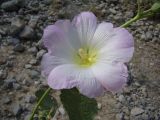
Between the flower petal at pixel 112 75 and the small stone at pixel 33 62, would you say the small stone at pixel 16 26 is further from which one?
the flower petal at pixel 112 75

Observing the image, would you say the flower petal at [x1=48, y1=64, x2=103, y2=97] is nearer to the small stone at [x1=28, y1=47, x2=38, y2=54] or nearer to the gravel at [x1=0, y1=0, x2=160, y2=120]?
the gravel at [x1=0, y1=0, x2=160, y2=120]

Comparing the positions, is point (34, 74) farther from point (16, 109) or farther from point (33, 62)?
point (16, 109)

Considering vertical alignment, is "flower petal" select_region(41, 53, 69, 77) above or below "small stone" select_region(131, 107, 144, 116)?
above

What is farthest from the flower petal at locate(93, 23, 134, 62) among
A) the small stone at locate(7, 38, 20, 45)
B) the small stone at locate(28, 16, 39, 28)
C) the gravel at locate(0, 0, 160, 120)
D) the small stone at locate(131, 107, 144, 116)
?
the small stone at locate(28, 16, 39, 28)

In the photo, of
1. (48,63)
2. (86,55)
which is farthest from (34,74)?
(48,63)

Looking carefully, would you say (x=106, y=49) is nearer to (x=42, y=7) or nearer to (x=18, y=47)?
(x=18, y=47)

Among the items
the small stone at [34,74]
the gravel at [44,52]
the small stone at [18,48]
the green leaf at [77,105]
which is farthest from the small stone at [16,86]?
the green leaf at [77,105]
